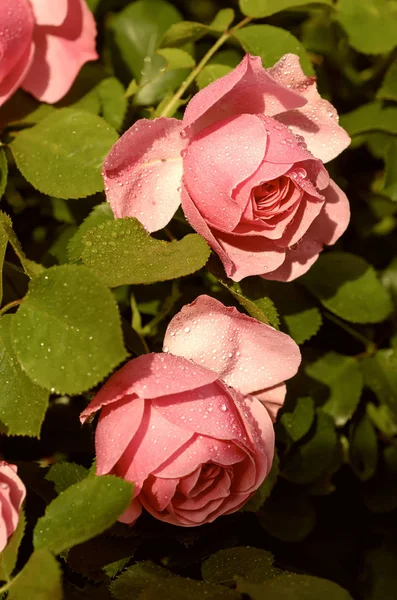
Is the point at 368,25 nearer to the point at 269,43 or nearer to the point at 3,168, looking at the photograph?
the point at 269,43

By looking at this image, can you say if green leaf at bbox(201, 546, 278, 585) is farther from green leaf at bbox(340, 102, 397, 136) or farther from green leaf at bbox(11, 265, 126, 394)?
green leaf at bbox(340, 102, 397, 136)

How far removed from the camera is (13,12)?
0.65 metres

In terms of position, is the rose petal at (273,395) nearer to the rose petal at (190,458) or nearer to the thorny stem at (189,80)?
the rose petal at (190,458)

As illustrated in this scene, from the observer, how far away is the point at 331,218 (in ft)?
2.16

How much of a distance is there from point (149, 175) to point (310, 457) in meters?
0.37

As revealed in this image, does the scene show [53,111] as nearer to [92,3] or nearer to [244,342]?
[92,3]

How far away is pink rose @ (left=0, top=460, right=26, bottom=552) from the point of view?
0.54 meters

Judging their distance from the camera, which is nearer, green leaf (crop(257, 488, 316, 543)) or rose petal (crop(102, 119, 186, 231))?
rose petal (crop(102, 119, 186, 231))

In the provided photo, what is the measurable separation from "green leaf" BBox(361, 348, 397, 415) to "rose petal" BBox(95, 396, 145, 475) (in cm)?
40

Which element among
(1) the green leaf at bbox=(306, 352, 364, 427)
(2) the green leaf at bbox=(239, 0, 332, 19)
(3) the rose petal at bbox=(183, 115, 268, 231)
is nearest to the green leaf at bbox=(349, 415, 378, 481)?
(1) the green leaf at bbox=(306, 352, 364, 427)

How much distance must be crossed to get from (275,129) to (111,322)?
0.22m

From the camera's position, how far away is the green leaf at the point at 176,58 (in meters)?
0.72

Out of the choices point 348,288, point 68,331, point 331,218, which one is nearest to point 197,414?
point 68,331

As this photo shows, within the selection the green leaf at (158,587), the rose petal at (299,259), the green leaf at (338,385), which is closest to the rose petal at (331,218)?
the rose petal at (299,259)
